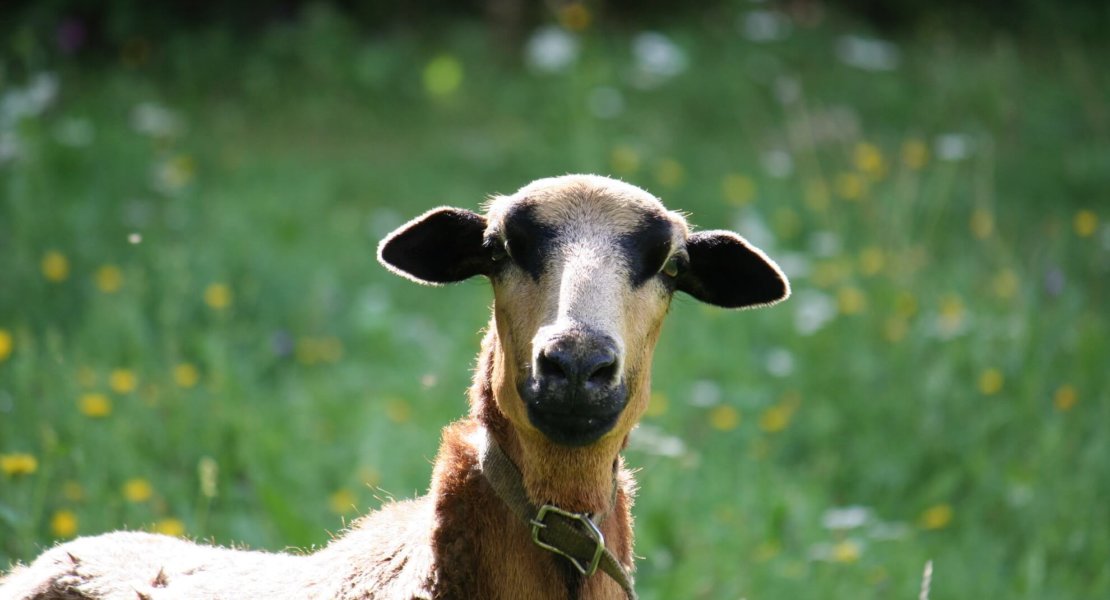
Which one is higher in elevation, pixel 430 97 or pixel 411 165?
pixel 430 97

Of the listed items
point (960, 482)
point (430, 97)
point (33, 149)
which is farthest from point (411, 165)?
point (960, 482)

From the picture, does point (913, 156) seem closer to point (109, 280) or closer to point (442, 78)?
point (442, 78)

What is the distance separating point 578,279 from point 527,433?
0.44 metres

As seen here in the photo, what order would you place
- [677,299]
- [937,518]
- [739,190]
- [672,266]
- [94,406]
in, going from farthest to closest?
[739,190]
[937,518]
[94,406]
[677,299]
[672,266]

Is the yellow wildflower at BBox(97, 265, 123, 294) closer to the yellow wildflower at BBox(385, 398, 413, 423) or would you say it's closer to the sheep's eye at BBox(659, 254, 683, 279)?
the yellow wildflower at BBox(385, 398, 413, 423)

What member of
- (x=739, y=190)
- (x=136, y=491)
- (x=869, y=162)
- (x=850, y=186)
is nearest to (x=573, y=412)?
(x=136, y=491)

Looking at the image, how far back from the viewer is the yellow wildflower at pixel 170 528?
14.9 ft

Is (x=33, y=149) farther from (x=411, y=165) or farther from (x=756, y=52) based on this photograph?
(x=756, y=52)

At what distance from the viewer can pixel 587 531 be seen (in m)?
3.19

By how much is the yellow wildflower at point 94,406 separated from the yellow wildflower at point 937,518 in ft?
12.2

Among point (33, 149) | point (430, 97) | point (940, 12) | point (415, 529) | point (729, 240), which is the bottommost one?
point (415, 529)

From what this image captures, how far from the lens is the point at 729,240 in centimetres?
362

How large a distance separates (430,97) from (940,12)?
5633 mm

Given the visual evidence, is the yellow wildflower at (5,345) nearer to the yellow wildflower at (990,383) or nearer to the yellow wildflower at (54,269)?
the yellow wildflower at (54,269)
